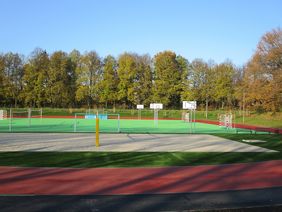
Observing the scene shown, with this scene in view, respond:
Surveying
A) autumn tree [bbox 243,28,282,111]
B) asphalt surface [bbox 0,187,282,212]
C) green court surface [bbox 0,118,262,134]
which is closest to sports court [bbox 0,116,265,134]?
green court surface [bbox 0,118,262,134]

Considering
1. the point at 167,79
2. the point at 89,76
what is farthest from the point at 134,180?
the point at 89,76

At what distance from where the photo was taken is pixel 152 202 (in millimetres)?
8062

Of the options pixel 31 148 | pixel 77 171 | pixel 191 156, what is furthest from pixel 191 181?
pixel 31 148

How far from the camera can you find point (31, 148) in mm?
17859

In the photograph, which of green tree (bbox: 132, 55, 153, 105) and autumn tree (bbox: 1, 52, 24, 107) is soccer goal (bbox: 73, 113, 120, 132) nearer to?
green tree (bbox: 132, 55, 153, 105)

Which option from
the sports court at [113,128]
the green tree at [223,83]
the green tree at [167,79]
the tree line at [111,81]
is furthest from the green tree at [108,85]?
the sports court at [113,128]

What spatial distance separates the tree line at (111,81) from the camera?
76.3 metres

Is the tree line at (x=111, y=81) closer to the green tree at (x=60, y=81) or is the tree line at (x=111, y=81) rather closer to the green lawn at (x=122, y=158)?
the green tree at (x=60, y=81)

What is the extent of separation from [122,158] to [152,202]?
705 centimetres

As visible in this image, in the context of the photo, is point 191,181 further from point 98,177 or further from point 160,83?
point 160,83

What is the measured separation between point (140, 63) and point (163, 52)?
5861 millimetres

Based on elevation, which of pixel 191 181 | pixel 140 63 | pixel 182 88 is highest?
pixel 140 63

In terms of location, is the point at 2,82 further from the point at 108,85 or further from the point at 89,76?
the point at 108,85

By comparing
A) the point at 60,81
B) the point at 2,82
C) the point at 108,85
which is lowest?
the point at 108,85
